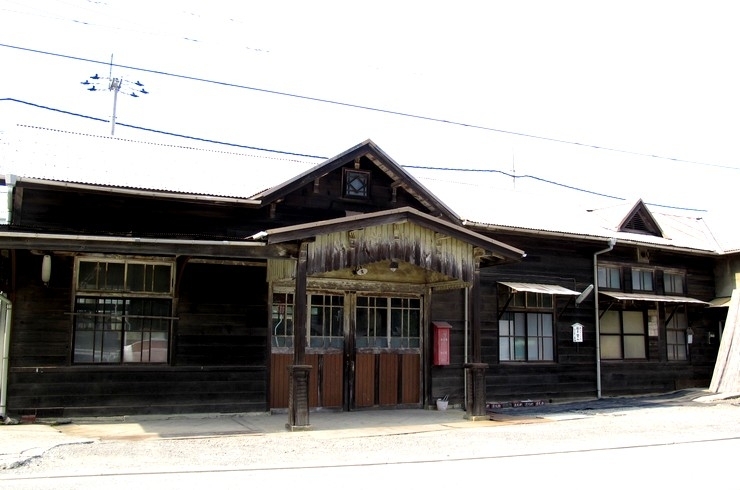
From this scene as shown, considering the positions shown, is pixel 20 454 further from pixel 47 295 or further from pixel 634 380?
pixel 634 380

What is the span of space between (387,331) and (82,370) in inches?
246

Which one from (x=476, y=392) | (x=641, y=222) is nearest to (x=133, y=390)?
(x=476, y=392)

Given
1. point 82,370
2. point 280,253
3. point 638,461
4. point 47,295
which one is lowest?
point 638,461

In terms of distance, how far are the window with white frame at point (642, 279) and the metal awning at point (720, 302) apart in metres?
2.05

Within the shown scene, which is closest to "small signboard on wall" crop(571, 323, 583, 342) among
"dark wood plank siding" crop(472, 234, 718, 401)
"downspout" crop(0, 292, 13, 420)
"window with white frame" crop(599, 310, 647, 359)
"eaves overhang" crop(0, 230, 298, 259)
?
"dark wood plank siding" crop(472, 234, 718, 401)

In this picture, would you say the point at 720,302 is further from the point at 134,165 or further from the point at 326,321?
the point at 134,165

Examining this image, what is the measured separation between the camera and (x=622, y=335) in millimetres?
19016

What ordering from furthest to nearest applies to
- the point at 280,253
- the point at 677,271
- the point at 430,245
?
the point at 677,271 < the point at 430,245 < the point at 280,253

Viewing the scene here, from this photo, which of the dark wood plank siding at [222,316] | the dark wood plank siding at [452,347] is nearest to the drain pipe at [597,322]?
the dark wood plank siding at [452,347]

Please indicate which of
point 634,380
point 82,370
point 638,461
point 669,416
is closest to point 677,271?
point 634,380

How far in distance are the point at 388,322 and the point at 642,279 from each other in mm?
8247

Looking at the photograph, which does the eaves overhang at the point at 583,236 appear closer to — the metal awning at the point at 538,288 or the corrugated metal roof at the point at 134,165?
the metal awning at the point at 538,288

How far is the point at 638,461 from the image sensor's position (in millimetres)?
9523

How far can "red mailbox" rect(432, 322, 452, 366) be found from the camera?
15.6 meters
